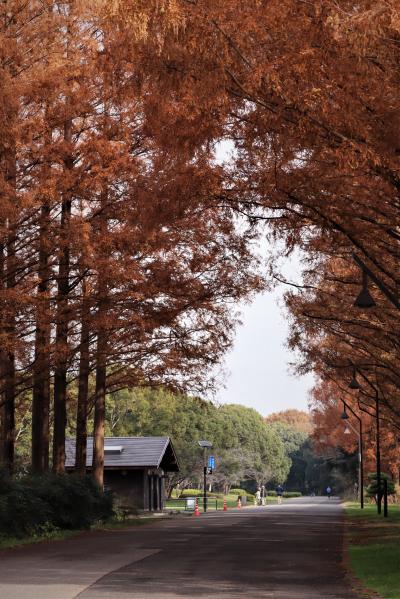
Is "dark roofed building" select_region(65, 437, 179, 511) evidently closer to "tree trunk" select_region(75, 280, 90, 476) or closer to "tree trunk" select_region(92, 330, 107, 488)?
"tree trunk" select_region(92, 330, 107, 488)

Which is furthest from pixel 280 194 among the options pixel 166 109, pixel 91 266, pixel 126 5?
pixel 91 266

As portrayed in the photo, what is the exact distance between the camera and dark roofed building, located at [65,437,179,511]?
56.3m

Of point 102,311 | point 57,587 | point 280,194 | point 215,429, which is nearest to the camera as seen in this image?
point 57,587

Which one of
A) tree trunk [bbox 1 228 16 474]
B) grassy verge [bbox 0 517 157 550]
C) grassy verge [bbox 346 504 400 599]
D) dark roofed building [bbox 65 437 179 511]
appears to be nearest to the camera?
grassy verge [bbox 346 504 400 599]

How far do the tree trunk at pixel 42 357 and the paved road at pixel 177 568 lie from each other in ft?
14.0

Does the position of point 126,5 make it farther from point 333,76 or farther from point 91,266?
point 91,266

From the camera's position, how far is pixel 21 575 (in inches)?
565

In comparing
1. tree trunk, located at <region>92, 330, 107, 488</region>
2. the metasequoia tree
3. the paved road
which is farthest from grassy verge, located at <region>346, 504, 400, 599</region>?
tree trunk, located at <region>92, 330, 107, 488</region>

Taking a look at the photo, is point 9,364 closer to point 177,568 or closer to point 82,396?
point 82,396

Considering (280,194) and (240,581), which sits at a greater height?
(280,194)

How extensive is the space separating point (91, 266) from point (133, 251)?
1.18 metres

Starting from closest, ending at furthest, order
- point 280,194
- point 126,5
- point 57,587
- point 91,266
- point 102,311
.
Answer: point 126,5
point 57,587
point 280,194
point 91,266
point 102,311

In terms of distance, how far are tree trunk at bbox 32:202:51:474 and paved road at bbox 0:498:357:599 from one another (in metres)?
→ 4.27

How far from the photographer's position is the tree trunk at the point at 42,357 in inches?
885
